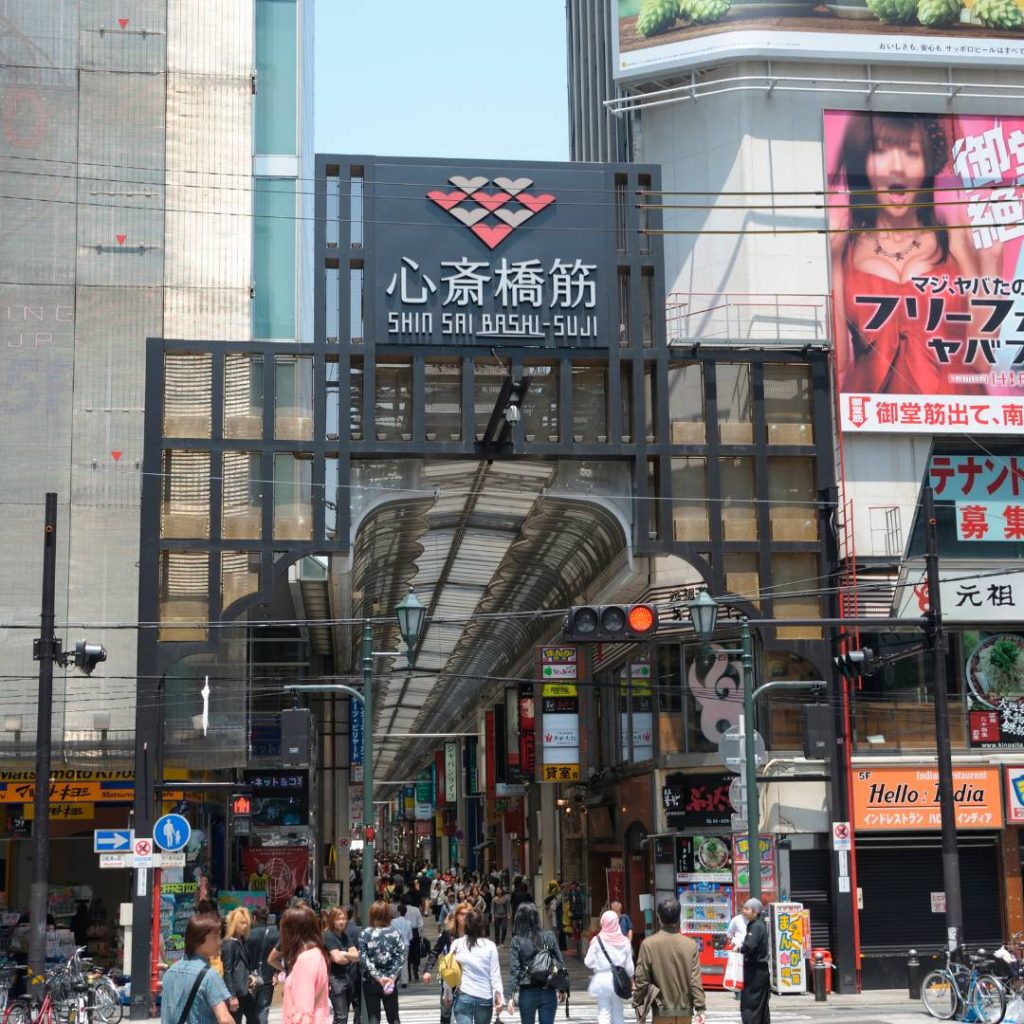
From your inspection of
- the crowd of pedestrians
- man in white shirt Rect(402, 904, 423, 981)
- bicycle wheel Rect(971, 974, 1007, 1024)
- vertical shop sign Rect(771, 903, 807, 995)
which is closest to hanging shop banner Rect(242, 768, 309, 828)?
man in white shirt Rect(402, 904, 423, 981)

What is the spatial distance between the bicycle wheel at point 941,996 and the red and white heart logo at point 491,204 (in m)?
15.2

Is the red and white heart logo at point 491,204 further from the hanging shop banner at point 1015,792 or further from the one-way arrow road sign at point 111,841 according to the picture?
the hanging shop banner at point 1015,792

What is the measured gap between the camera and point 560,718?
4219 centimetres

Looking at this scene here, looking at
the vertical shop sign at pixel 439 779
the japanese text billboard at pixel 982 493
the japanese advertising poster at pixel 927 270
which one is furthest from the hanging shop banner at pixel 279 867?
the vertical shop sign at pixel 439 779

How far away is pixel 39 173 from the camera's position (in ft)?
117

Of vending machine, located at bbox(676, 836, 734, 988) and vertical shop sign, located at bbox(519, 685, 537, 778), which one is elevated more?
vertical shop sign, located at bbox(519, 685, 537, 778)

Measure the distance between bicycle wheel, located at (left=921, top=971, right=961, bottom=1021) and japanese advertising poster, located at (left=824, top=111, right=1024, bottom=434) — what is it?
473 inches

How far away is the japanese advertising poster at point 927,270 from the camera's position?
33000 millimetres

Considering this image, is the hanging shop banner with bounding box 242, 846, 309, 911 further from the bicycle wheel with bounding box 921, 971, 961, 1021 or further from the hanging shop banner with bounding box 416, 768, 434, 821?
the hanging shop banner with bounding box 416, 768, 434, 821

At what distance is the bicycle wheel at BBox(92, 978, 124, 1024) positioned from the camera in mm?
25266

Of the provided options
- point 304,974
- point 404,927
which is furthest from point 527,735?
point 304,974

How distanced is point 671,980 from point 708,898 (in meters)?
18.1

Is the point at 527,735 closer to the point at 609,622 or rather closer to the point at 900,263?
the point at 900,263

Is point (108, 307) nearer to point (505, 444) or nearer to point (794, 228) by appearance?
point (505, 444)
